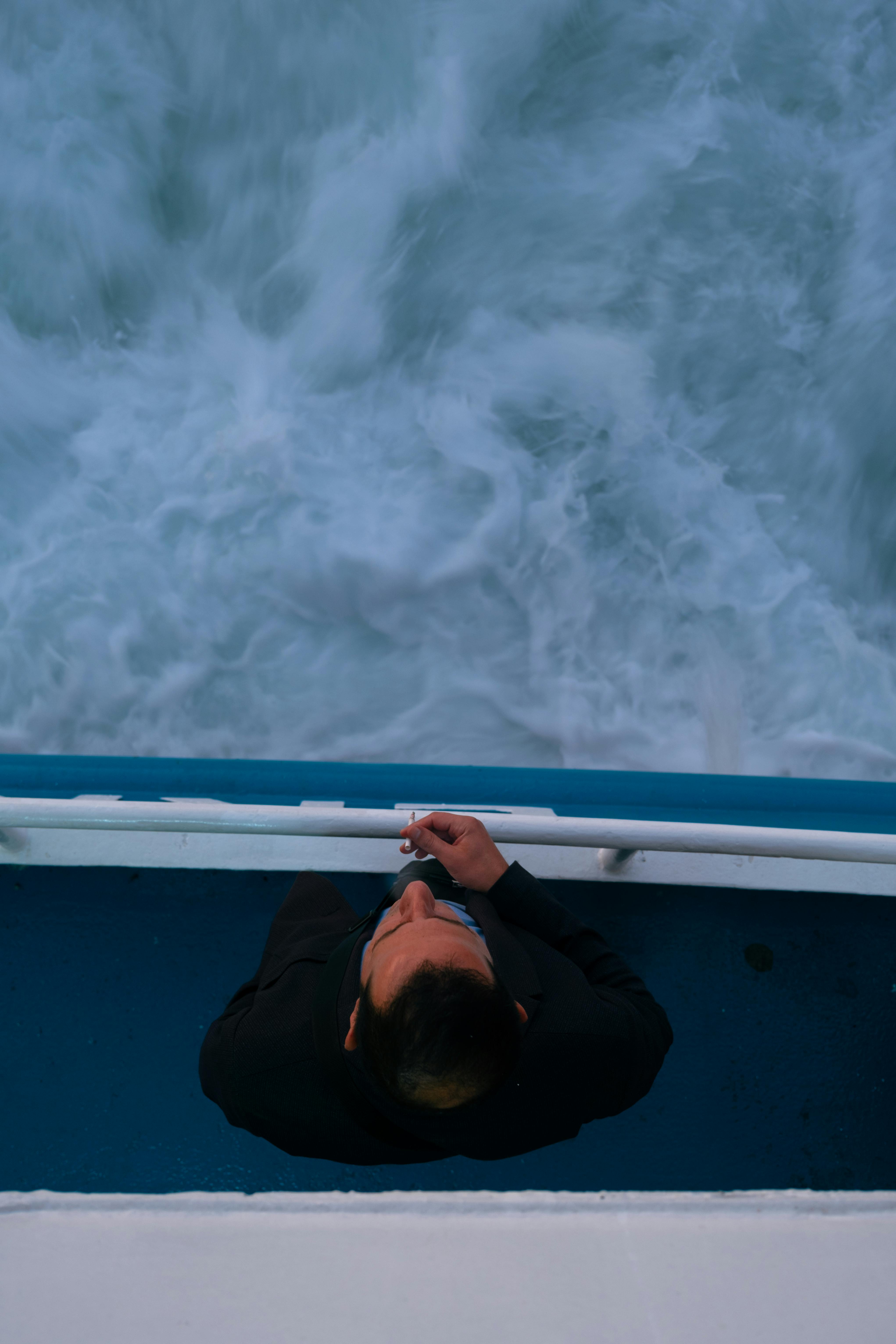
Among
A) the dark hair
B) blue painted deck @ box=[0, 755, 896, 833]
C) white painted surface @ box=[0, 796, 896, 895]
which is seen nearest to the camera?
the dark hair

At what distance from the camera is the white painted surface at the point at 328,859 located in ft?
4.58

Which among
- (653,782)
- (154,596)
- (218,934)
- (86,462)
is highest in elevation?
(86,462)

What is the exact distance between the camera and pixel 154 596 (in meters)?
3.17

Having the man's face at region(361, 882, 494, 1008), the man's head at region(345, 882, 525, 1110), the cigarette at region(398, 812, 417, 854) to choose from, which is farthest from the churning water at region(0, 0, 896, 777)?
the man's head at region(345, 882, 525, 1110)

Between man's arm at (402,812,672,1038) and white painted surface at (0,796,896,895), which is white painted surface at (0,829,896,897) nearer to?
white painted surface at (0,796,896,895)

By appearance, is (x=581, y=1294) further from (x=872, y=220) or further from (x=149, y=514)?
(x=872, y=220)

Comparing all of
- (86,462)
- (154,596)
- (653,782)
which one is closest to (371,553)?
(154,596)

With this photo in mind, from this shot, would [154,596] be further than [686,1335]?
Yes

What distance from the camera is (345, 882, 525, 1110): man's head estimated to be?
2.73 feet

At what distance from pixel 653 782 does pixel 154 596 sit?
227 cm

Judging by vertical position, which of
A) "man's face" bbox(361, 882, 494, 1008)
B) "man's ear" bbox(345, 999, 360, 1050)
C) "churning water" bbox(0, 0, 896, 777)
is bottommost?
"man's ear" bbox(345, 999, 360, 1050)

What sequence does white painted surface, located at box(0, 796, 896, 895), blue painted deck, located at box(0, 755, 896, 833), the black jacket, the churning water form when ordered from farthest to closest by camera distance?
the churning water, blue painted deck, located at box(0, 755, 896, 833), white painted surface, located at box(0, 796, 896, 895), the black jacket

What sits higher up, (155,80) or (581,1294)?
(155,80)

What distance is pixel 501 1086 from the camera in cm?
90
